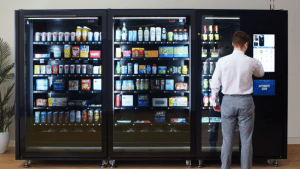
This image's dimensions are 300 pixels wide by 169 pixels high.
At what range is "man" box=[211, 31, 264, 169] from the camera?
9.12 ft

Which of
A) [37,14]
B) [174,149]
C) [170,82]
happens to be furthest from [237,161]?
[37,14]

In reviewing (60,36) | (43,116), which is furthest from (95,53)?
(43,116)

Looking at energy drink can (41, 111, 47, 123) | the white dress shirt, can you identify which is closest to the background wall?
energy drink can (41, 111, 47, 123)

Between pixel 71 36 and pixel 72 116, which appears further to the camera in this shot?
pixel 72 116

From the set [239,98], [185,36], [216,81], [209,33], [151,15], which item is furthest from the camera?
[185,36]

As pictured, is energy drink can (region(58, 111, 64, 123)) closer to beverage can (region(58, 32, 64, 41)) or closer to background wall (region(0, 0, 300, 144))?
beverage can (region(58, 32, 64, 41))

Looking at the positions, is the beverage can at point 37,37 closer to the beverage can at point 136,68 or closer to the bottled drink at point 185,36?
the beverage can at point 136,68

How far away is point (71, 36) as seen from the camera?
391 cm

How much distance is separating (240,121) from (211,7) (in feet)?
8.09

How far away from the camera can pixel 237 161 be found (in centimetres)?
386

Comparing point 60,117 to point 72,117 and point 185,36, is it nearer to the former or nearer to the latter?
point 72,117

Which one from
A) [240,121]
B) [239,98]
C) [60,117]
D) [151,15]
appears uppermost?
[151,15]

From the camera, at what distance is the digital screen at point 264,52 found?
3.63 m

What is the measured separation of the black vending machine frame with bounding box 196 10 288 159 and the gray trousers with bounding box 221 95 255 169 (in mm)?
775
